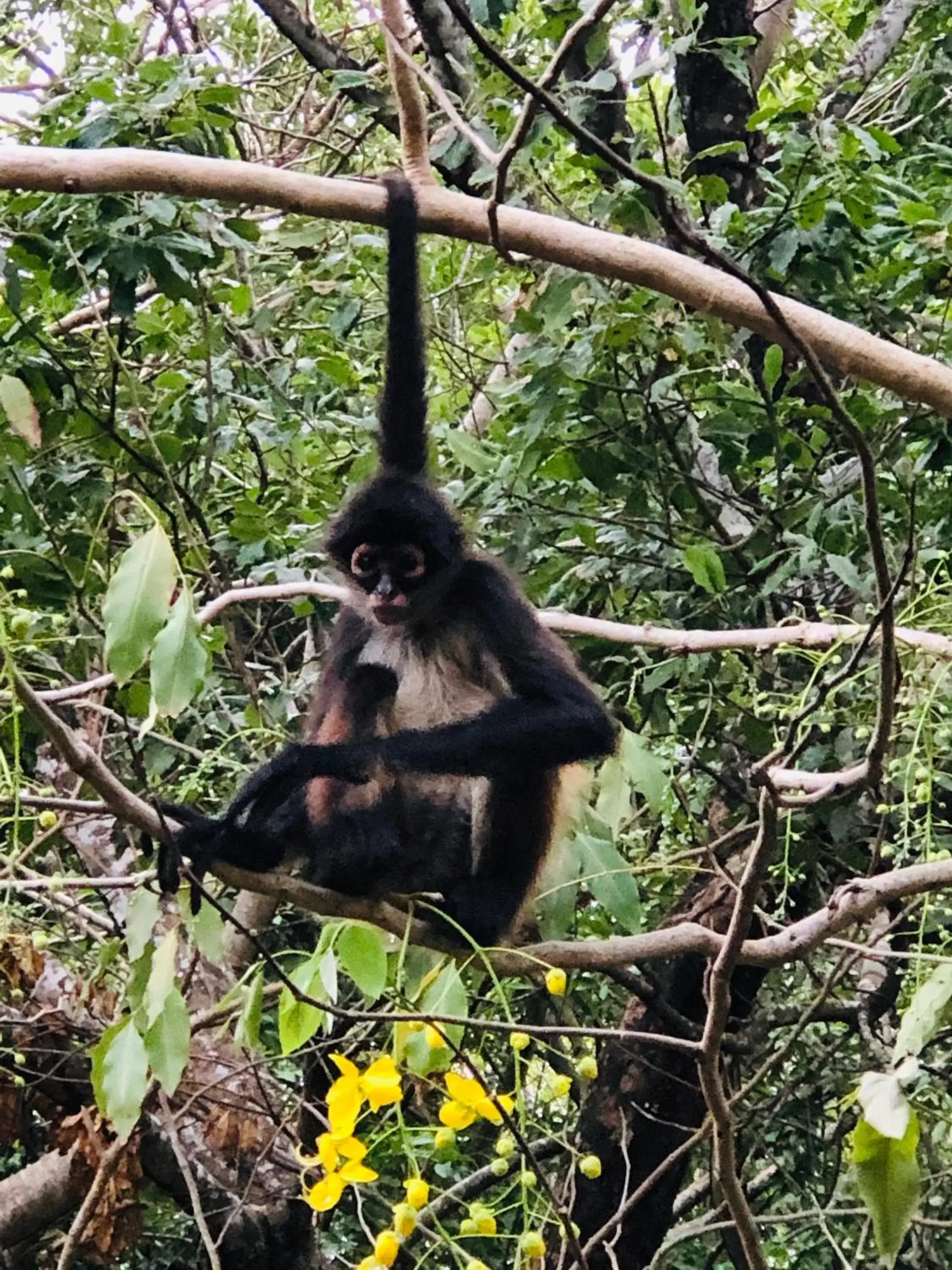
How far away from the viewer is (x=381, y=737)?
4340 mm

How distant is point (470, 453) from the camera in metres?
5.07

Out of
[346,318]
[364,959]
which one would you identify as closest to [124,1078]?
[364,959]

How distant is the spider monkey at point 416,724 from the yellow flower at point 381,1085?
141 cm

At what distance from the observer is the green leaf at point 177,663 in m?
2.31

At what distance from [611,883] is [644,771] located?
1.25 ft

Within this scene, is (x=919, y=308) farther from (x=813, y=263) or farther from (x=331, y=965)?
(x=331, y=965)

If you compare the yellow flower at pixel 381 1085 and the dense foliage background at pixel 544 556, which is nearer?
the yellow flower at pixel 381 1085

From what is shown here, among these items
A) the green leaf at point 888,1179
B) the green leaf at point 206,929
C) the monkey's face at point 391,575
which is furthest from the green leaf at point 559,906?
the green leaf at point 888,1179

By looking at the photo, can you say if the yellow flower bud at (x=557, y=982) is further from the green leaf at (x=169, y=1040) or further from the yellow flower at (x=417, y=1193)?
the green leaf at (x=169, y=1040)

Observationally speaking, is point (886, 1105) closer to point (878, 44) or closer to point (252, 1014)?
point (252, 1014)

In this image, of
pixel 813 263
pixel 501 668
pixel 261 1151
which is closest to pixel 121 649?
pixel 501 668

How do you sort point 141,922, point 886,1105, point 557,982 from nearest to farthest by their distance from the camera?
1. point 886,1105
2. point 557,982
3. point 141,922

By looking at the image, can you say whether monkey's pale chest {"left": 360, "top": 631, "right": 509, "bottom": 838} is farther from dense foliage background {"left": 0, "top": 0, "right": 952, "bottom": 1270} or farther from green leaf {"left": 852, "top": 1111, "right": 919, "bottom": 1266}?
green leaf {"left": 852, "top": 1111, "right": 919, "bottom": 1266}

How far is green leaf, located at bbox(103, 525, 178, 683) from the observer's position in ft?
7.39
